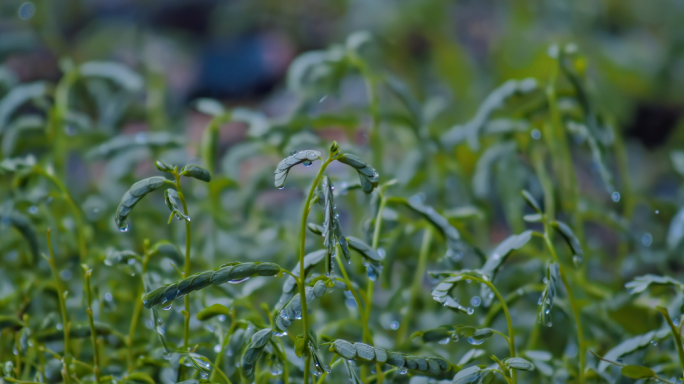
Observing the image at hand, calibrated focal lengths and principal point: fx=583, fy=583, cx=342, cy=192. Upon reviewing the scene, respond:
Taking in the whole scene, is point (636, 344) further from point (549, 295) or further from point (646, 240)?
point (646, 240)

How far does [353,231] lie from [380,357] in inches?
20.4

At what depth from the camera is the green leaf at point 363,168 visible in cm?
44

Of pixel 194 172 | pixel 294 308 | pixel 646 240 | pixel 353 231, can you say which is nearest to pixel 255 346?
pixel 294 308

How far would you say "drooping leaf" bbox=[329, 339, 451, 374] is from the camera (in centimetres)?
44

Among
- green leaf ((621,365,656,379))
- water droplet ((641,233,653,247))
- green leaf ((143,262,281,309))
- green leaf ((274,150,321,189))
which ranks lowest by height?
water droplet ((641,233,653,247))

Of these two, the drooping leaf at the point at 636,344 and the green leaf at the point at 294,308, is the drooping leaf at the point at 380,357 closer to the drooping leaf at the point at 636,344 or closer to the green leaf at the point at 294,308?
the green leaf at the point at 294,308

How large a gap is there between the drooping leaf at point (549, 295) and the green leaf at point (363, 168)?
174 millimetres

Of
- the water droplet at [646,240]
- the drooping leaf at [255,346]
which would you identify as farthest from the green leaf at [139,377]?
the water droplet at [646,240]

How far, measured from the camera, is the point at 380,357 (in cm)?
45

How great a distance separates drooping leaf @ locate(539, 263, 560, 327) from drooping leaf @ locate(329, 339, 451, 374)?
0.30 feet

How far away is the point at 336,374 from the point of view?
674 mm

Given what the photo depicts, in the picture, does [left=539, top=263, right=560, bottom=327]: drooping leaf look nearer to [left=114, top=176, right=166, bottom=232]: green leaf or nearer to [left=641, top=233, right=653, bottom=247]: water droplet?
[left=114, top=176, right=166, bottom=232]: green leaf

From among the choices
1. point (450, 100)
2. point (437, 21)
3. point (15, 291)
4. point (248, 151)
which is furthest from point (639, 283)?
point (437, 21)

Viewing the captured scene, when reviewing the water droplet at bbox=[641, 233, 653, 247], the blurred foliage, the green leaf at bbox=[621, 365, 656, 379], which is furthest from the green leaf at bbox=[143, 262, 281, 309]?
the water droplet at bbox=[641, 233, 653, 247]
